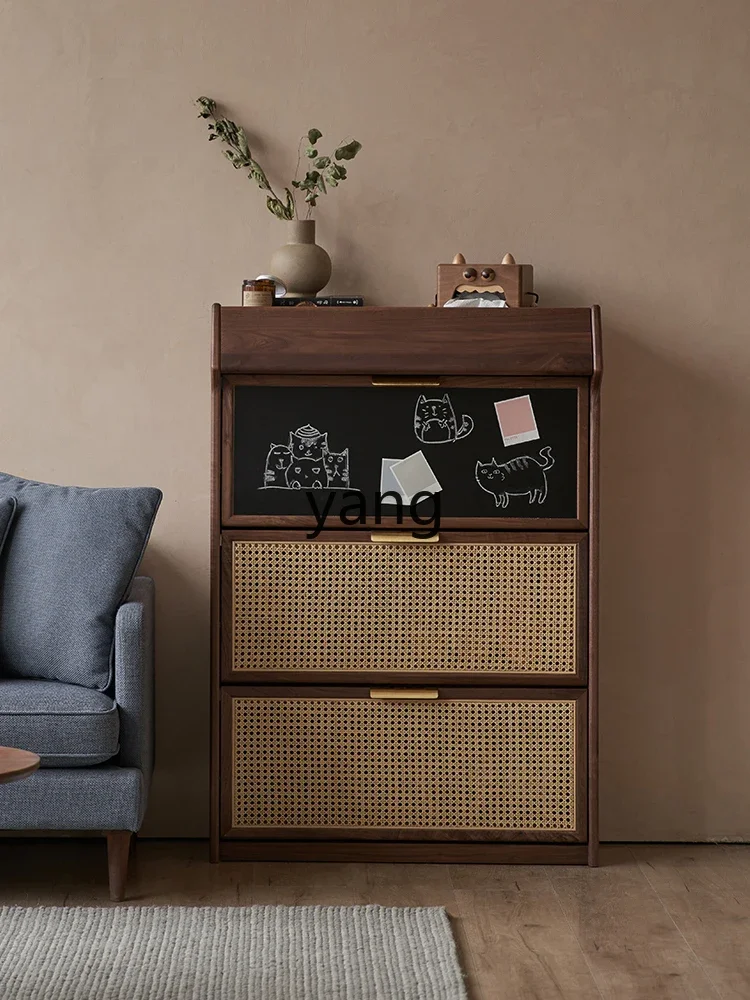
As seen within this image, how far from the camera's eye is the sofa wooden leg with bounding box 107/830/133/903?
2.71 metres

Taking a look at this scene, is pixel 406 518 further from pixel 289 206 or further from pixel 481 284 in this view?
pixel 289 206

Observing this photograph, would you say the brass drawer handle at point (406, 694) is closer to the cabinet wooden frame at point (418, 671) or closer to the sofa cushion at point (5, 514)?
the cabinet wooden frame at point (418, 671)

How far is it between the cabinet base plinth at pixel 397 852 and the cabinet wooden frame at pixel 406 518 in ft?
2.71

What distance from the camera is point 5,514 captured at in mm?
2924

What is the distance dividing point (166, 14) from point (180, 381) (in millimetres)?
1049

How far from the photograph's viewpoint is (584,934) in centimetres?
255

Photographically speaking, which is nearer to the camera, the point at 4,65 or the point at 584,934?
the point at 584,934

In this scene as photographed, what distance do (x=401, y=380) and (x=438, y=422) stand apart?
0.15 m

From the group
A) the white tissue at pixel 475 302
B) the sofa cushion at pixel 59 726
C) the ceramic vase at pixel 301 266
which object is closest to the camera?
Result: the sofa cushion at pixel 59 726

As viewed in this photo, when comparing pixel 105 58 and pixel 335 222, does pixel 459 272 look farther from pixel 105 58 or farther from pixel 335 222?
pixel 105 58

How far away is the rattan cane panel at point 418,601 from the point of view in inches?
117

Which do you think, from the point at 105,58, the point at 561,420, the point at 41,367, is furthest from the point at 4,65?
the point at 561,420

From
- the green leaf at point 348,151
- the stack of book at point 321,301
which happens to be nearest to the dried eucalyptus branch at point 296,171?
the green leaf at point 348,151

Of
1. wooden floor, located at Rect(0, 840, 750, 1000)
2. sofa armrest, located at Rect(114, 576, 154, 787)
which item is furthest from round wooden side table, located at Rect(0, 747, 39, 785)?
wooden floor, located at Rect(0, 840, 750, 1000)
